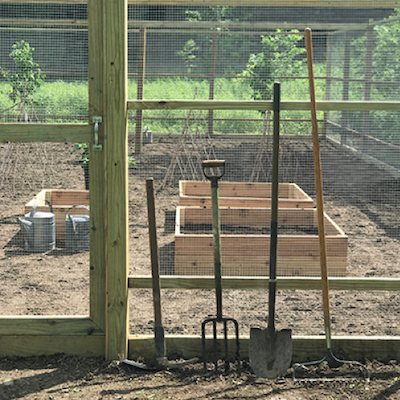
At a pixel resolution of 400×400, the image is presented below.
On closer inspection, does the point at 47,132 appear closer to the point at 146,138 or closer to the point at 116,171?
the point at 116,171

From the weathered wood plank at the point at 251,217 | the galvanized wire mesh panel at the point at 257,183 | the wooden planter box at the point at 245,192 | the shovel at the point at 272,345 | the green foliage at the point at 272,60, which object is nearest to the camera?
the shovel at the point at 272,345

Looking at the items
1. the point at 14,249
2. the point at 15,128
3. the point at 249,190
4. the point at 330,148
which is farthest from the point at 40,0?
the point at 330,148

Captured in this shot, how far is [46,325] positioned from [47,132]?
3.92 ft

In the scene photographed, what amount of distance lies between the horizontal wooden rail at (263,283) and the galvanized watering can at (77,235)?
4.23 feet

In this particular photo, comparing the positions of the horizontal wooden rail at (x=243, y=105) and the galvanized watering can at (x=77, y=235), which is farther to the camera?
the galvanized watering can at (x=77, y=235)

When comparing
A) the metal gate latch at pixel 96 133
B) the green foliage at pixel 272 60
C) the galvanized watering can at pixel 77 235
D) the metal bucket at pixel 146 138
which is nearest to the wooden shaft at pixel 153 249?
the metal gate latch at pixel 96 133

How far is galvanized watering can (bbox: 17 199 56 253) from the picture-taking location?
12.6 feet

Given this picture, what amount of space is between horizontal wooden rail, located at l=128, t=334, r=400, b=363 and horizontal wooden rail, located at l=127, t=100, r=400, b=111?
142 centimetres

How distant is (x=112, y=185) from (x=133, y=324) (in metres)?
1.22

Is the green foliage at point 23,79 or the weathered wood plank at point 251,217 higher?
the green foliage at point 23,79

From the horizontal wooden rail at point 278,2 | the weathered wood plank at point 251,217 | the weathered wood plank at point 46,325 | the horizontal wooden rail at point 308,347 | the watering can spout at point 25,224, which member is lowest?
the horizontal wooden rail at point 308,347

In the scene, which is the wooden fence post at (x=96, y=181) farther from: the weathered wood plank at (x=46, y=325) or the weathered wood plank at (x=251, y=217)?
the weathered wood plank at (x=251, y=217)

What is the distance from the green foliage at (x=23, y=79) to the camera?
3.01m

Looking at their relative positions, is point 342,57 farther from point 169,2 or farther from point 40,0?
point 40,0
